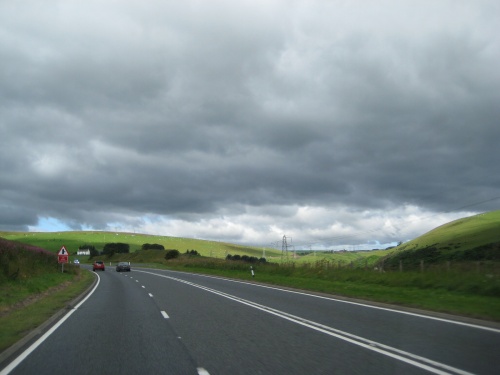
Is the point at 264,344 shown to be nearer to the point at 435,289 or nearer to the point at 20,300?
the point at 20,300

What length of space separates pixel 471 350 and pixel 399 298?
11360mm

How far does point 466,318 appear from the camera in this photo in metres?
15.0

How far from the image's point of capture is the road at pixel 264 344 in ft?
28.5

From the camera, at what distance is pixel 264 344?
430 inches

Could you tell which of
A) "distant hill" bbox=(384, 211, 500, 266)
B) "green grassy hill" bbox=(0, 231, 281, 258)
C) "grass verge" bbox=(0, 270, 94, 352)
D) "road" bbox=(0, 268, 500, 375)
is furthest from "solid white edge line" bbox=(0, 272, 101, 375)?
"green grassy hill" bbox=(0, 231, 281, 258)

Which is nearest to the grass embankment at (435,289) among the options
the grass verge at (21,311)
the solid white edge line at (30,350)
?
the solid white edge line at (30,350)

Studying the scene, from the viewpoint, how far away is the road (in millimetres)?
8672

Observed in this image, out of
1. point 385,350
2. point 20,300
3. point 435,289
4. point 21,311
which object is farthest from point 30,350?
point 435,289

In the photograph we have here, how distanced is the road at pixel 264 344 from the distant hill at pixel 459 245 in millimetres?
42117

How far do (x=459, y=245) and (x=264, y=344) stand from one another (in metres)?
64.4

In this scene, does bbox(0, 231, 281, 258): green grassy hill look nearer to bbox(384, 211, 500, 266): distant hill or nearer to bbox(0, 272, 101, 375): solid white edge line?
bbox(384, 211, 500, 266): distant hill

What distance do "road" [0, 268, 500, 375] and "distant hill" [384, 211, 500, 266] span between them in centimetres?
4212

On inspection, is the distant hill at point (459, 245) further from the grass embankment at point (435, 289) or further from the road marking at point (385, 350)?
the road marking at point (385, 350)

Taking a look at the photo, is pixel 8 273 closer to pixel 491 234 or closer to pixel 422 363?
pixel 422 363
